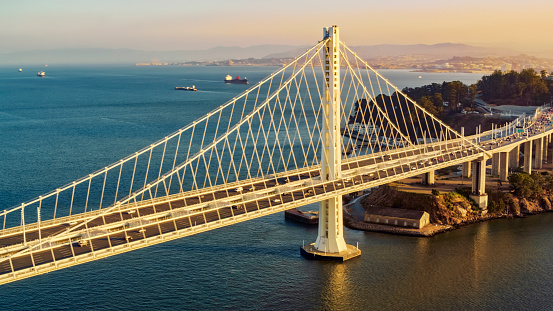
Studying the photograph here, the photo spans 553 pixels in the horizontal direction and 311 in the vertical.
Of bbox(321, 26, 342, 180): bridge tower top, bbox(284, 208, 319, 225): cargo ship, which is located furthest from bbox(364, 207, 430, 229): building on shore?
bbox(321, 26, 342, 180): bridge tower top

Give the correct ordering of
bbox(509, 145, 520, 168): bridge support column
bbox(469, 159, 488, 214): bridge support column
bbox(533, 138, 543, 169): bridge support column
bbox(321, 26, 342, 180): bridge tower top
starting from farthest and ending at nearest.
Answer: bbox(533, 138, 543, 169): bridge support column
bbox(509, 145, 520, 168): bridge support column
bbox(469, 159, 488, 214): bridge support column
bbox(321, 26, 342, 180): bridge tower top

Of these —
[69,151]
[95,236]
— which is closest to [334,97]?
[95,236]

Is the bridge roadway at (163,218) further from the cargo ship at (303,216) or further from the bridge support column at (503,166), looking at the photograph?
the bridge support column at (503,166)

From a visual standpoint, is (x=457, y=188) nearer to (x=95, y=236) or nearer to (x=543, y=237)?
(x=543, y=237)

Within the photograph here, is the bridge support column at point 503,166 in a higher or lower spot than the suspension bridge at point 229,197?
lower

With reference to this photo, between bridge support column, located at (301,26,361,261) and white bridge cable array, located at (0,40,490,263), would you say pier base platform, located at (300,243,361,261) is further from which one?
white bridge cable array, located at (0,40,490,263)

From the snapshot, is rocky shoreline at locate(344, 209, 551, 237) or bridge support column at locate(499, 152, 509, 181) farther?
bridge support column at locate(499, 152, 509, 181)

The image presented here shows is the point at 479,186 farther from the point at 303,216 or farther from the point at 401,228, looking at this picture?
the point at 303,216

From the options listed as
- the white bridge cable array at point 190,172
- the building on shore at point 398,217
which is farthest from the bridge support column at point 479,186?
the building on shore at point 398,217
